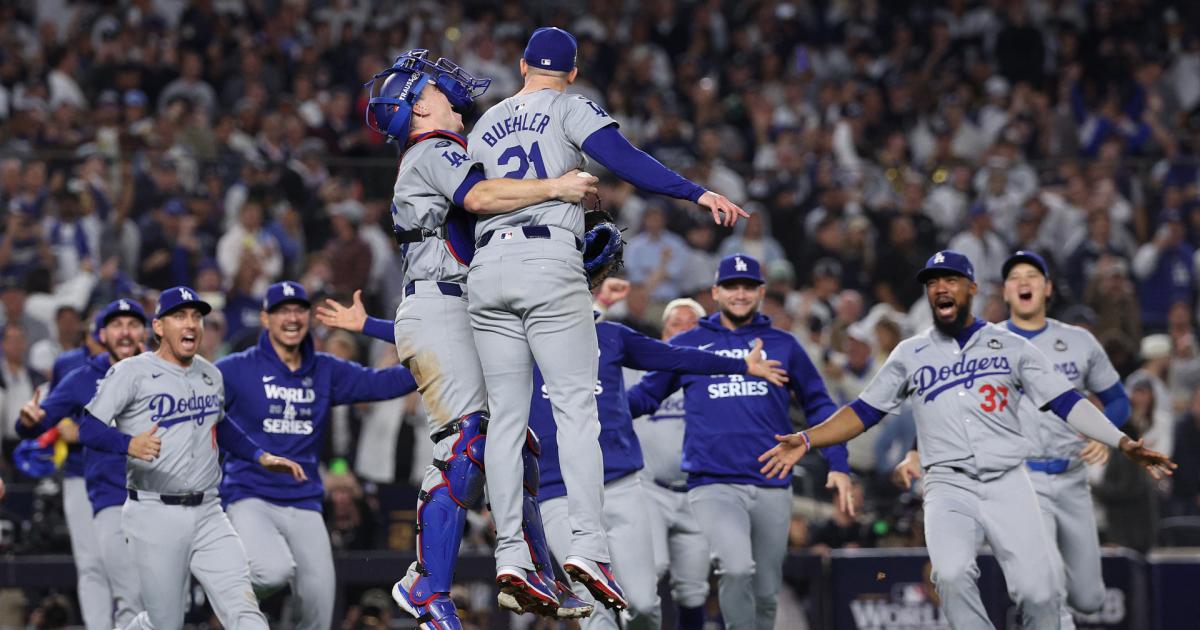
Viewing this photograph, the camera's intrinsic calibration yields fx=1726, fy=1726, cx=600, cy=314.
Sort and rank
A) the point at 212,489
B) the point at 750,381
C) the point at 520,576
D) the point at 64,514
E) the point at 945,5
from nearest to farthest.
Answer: the point at 520,576
the point at 212,489
the point at 750,381
the point at 64,514
the point at 945,5

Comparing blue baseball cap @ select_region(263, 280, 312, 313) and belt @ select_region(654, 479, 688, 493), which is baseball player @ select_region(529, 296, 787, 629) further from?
blue baseball cap @ select_region(263, 280, 312, 313)

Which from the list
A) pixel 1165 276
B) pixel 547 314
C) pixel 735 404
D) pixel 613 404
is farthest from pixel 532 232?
pixel 1165 276

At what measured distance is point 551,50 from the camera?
7996mm

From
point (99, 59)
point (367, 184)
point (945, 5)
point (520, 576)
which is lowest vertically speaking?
point (520, 576)

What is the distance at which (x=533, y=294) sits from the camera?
7691 millimetres

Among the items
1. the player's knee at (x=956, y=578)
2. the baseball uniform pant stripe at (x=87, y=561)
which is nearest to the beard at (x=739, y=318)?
the player's knee at (x=956, y=578)

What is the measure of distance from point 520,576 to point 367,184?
1000 cm

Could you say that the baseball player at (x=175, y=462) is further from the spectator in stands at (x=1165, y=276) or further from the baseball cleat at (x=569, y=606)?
the spectator in stands at (x=1165, y=276)

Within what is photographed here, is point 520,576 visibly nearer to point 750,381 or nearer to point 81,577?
point 750,381

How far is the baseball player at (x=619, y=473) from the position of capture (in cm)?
993

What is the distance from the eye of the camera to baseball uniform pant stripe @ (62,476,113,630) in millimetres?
11742

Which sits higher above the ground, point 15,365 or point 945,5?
point 945,5

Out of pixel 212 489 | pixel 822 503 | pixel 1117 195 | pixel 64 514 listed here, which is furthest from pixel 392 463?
pixel 1117 195

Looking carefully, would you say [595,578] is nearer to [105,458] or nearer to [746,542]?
[746,542]
